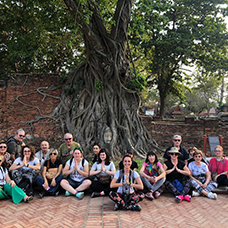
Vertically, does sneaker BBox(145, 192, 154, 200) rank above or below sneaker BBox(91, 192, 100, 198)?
above

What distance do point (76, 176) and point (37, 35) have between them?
6.83 meters

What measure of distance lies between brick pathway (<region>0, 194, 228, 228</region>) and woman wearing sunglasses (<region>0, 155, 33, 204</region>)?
A: 0.33 feet

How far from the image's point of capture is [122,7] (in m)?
7.71

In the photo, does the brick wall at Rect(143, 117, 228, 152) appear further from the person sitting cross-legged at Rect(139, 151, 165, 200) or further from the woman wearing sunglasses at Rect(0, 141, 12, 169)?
the woman wearing sunglasses at Rect(0, 141, 12, 169)

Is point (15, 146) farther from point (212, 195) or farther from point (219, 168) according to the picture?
point (219, 168)

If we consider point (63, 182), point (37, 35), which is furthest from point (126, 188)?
point (37, 35)

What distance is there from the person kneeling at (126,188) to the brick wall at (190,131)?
708cm

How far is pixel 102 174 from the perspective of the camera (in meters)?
4.60

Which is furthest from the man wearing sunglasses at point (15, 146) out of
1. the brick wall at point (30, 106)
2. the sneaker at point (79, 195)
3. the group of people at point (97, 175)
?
the brick wall at point (30, 106)

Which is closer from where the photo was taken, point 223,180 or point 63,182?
point 63,182

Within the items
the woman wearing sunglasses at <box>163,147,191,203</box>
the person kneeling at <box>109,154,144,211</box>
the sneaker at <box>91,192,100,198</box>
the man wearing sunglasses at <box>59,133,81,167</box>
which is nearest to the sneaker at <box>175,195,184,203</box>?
the woman wearing sunglasses at <box>163,147,191,203</box>

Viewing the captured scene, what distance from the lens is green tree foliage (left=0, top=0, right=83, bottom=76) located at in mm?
8914

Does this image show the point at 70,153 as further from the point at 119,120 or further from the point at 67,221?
the point at 119,120

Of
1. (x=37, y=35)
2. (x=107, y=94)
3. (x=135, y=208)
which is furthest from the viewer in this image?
(x=37, y=35)
